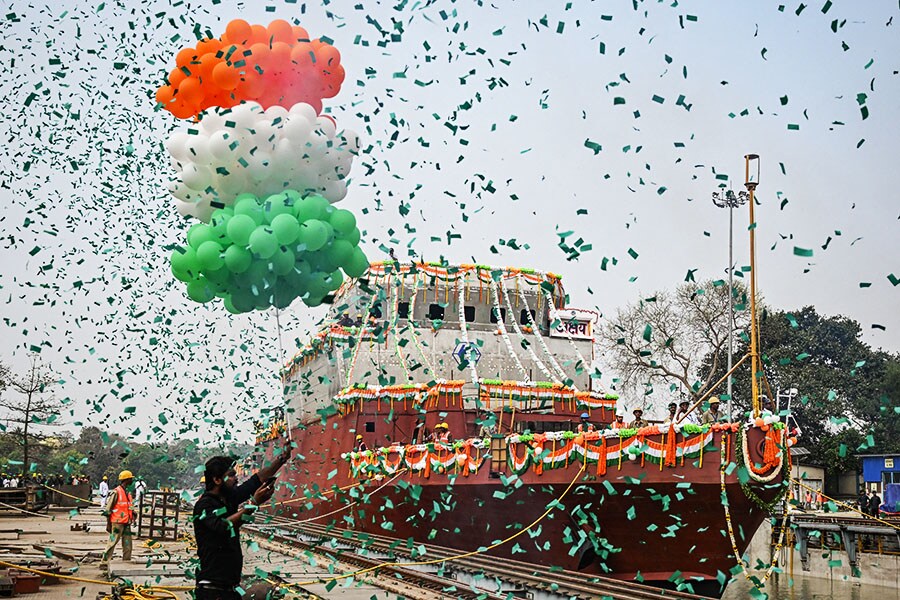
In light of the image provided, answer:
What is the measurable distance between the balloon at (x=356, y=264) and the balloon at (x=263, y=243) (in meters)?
0.95

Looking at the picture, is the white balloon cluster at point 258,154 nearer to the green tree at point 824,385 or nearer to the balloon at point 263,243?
the balloon at point 263,243

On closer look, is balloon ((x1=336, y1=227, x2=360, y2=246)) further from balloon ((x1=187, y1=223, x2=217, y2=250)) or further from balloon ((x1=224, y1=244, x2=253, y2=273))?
balloon ((x1=187, y1=223, x2=217, y2=250))

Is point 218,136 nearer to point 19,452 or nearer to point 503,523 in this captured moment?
point 503,523

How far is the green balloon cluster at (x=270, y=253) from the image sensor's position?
888 cm

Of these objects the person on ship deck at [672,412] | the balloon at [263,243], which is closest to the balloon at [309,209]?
the balloon at [263,243]

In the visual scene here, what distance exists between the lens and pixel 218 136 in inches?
367

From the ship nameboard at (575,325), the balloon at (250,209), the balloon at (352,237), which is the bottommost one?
the balloon at (352,237)

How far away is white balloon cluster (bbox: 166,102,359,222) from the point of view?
9.34 m

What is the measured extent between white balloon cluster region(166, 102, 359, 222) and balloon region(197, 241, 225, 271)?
472 mm

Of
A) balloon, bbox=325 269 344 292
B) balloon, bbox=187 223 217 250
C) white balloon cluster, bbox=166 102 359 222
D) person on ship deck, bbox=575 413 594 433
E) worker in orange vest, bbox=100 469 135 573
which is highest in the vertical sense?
white balloon cluster, bbox=166 102 359 222

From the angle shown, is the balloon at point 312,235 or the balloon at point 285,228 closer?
the balloon at point 285,228

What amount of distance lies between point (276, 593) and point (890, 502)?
27.9 meters

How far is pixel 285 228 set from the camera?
8836 millimetres

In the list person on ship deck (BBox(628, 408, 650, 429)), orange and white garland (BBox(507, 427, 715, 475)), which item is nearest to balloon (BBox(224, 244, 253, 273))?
orange and white garland (BBox(507, 427, 715, 475))
